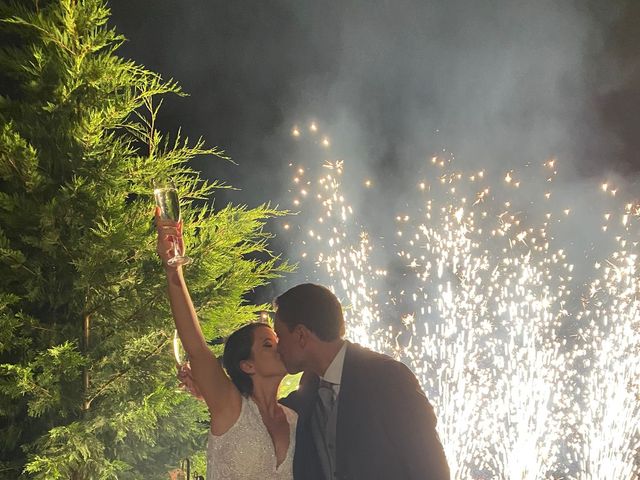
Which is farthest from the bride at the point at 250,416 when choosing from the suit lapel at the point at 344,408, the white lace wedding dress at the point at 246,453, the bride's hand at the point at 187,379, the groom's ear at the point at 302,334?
the suit lapel at the point at 344,408

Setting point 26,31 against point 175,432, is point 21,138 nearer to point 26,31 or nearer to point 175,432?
point 26,31

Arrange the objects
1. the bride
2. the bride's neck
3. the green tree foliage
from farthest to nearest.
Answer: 1. the green tree foliage
2. the bride's neck
3. the bride

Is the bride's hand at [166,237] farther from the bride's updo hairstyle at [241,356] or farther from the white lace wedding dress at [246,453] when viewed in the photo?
the white lace wedding dress at [246,453]

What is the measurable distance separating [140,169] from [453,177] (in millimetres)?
14419

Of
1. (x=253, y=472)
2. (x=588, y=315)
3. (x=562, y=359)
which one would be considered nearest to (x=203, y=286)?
(x=253, y=472)

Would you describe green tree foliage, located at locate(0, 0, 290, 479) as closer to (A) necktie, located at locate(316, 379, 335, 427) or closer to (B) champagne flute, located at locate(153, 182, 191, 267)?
(B) champagne flute, located at locate(153, 182, 191, 267)

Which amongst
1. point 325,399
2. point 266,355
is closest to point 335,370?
point 325,399

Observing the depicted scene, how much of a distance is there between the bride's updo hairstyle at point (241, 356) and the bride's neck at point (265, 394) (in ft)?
0.15

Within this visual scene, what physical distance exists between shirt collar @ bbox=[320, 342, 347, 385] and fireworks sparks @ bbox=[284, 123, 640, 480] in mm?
13006

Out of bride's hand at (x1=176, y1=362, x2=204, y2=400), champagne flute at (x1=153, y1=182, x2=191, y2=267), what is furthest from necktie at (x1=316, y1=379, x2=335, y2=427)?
champagne flute at (x1=153, y1=182, x2=191, y2=267)

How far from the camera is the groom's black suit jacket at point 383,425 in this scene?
12.1ft

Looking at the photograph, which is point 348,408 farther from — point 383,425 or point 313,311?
point 313,311

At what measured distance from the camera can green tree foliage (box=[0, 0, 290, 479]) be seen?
6836 mm

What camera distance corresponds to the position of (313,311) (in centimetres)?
409
